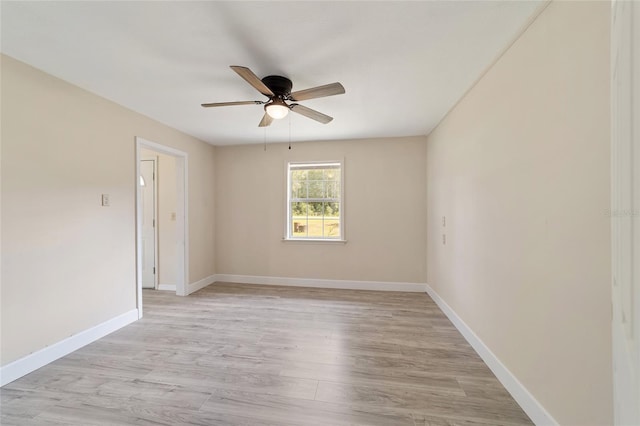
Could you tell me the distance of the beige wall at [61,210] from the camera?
6.11ft

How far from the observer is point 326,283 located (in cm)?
415

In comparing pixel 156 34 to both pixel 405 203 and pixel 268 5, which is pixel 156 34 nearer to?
pixel 268 5

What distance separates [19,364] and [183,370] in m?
1.23

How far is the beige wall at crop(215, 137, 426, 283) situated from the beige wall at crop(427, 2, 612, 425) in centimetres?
167

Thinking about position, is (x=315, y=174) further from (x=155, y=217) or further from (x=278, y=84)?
(x=155, y=217)

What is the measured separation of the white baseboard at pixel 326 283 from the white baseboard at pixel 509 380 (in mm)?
1245

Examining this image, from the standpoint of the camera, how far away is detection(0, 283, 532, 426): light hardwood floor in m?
1.53

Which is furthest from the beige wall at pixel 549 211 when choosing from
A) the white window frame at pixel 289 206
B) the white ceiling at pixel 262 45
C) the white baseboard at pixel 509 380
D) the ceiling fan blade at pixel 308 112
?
the white window frame at pixel 289 206

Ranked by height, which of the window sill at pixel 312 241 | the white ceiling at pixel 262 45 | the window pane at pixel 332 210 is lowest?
the window sill at pixel 312 241

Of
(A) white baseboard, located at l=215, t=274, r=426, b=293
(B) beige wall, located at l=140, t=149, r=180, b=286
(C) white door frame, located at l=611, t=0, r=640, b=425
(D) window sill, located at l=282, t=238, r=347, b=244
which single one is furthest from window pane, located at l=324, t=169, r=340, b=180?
(C) white door frame, located at l=611, t=0, r=640, b=425

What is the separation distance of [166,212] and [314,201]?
97.0 inches

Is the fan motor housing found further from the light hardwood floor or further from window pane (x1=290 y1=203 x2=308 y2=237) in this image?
window pane (x1=290 y1=203 x2=308 y2=237)

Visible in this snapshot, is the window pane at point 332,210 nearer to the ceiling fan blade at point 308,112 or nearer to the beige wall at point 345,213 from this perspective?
the beige wall at point 345,213

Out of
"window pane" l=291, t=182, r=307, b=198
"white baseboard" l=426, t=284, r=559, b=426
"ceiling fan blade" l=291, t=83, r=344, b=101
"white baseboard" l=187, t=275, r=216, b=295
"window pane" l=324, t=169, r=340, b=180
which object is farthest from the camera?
"window pane" l=291, t=182, r=307, b=198
